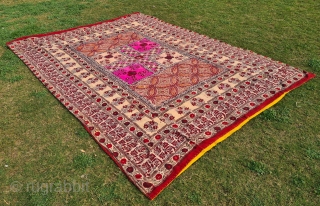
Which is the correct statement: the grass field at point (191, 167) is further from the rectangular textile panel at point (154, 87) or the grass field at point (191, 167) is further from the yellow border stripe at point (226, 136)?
the rectangular textile panel at point (154, 87)

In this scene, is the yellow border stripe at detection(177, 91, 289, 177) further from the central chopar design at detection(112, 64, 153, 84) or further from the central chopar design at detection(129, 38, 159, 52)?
the central chopar design at detection(129, 38, 159, 52)

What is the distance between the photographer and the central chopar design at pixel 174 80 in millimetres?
5516

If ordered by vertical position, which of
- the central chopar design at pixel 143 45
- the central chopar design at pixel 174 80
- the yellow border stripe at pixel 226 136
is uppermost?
the yellow border stripe at pixel 226 136

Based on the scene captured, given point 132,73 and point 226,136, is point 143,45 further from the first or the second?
point 226,136

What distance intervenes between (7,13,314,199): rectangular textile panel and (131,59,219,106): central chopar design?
2 cm

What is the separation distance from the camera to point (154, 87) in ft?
18.8

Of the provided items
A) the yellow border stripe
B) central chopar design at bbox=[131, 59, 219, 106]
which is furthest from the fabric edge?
central chopar design at bbox=[131, 59, 219, 106]

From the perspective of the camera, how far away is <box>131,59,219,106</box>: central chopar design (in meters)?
5.52

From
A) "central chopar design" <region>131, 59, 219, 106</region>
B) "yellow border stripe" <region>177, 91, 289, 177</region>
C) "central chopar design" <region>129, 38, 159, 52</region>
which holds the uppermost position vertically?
"yellow border stripe" <region>177, 91, 289, 177</region>

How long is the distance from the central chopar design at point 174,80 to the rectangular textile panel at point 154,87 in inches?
0.8

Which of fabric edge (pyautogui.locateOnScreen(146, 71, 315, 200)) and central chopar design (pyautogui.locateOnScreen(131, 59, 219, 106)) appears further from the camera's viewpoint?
central chopar design (pyautogui.locateOnScreen(131, 59, 219, 106))

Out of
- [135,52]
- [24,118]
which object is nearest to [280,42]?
[135,52]

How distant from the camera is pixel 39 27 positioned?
8805mm

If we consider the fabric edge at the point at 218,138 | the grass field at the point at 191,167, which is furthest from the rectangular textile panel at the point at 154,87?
the grass field at the point at 191,167
